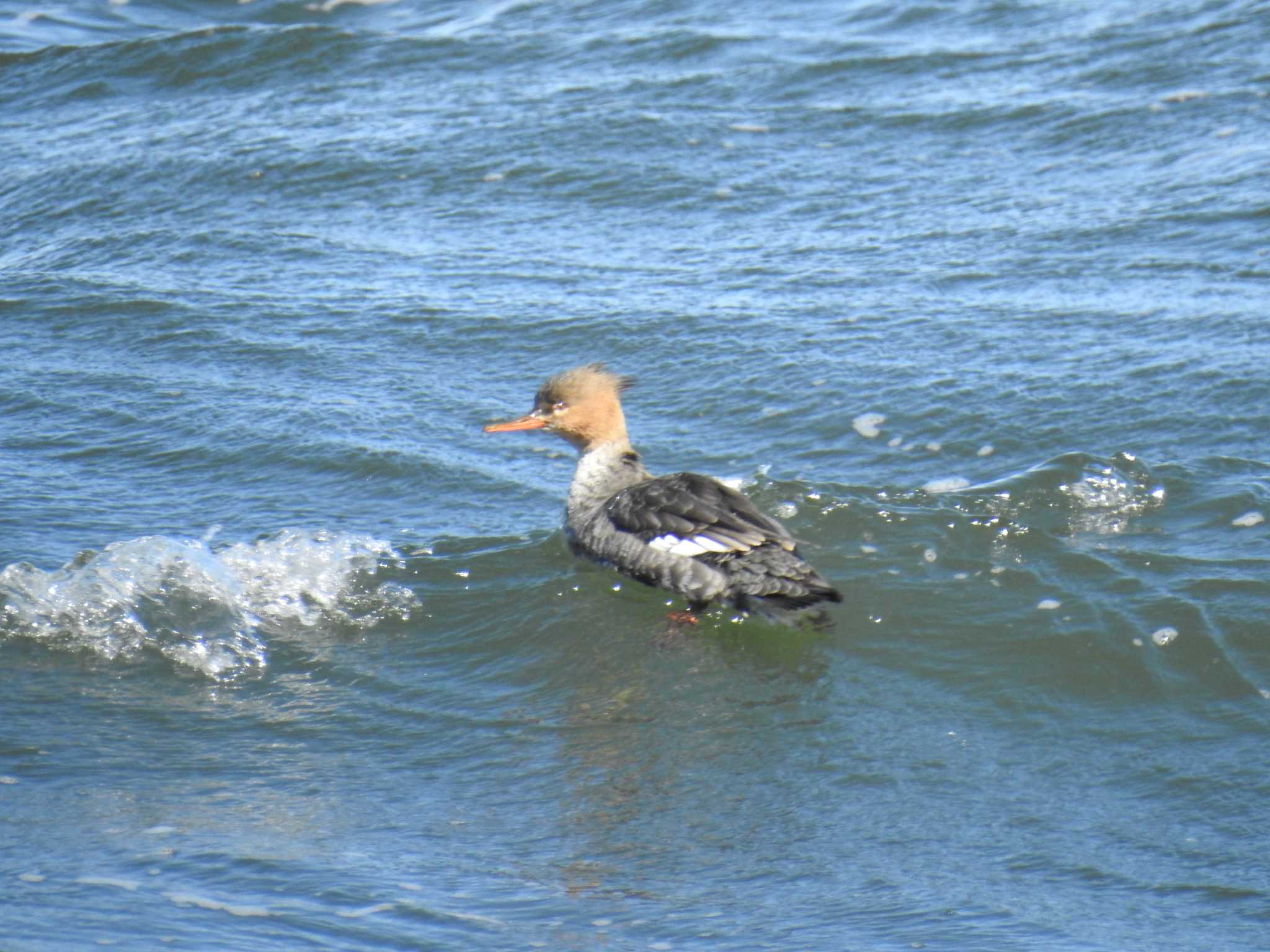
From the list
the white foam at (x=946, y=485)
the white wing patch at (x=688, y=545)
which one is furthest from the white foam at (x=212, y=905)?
the white foam at (x=946, y=485)

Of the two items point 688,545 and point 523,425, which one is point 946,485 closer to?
point 688,545

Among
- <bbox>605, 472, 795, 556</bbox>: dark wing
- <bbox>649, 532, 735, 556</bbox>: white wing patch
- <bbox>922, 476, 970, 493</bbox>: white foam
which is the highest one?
<bbox>605, 472, 795, 556</bbox>: dark wing

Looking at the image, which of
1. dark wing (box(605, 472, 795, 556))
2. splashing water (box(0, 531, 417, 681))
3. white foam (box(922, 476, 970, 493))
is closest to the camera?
splashing water (box(0, 531, 417, 681))

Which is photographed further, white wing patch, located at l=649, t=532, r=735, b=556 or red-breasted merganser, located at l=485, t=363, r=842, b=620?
white wing patch, located at l=649, t=532, r=735, b=556

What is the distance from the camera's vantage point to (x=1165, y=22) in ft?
38.7

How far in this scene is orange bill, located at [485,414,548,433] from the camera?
663 cm

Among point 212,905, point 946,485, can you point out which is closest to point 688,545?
point 946,485

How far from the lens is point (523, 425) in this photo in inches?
263

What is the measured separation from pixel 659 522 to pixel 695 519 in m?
0.18

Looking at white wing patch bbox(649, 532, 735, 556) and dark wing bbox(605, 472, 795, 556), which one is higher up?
dark wing bbox(605, 472, 795, 556)

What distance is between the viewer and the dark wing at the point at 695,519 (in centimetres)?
573

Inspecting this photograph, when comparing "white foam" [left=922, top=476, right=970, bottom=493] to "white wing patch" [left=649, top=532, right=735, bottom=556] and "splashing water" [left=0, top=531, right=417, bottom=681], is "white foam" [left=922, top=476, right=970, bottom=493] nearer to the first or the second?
"white wing patch" [left=649, top=532, right=735, bottom=556]

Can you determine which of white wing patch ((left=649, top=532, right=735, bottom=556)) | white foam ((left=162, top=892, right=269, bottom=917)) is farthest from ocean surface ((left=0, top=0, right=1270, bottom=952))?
white wing patch ((left=649, top=532, right=735, bottom=556))

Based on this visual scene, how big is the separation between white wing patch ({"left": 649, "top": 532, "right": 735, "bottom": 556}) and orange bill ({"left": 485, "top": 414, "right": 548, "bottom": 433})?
967mm
